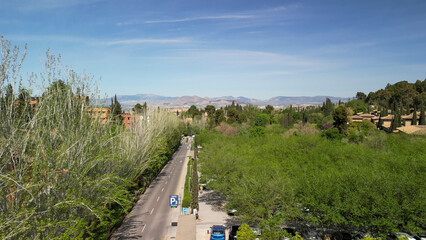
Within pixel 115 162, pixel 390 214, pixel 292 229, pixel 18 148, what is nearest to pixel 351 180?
pixel 390 214

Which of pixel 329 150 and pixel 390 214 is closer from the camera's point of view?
pixel 390 214

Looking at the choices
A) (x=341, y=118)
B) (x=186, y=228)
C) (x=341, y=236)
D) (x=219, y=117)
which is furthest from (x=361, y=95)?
(x=186, y=228)

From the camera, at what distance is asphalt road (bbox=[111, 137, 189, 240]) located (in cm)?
2327

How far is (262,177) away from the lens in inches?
872

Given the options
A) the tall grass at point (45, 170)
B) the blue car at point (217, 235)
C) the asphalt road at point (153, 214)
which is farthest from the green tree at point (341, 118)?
the tall grass at point (45, 170)

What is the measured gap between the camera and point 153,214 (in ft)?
92.2

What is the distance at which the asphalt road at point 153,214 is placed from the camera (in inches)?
916

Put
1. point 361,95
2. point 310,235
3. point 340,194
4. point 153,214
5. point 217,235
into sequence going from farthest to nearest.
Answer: point 361,95, point 153,214, point 310,235, point 217,235, point 340,194

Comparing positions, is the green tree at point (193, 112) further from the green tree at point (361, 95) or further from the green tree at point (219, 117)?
the green tree at point (361, 95)

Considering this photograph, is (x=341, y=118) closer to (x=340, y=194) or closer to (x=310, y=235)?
(x=310, y=235)

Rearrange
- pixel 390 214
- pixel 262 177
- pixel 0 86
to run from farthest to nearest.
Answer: pixel 262 177
pixel 390 214
pixel 0 86

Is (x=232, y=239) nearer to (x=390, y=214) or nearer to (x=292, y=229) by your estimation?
(x=292, y=229)

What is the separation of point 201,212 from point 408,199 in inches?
728

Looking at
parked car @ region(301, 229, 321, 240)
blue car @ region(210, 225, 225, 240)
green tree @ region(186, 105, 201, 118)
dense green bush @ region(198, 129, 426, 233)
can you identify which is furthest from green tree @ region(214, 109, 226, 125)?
blue car @ region(210, 225, 225, 240)
